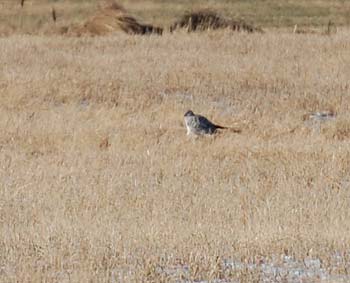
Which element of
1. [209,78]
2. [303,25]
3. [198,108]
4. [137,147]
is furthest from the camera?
[303,25]

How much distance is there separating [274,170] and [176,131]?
9.34 ft

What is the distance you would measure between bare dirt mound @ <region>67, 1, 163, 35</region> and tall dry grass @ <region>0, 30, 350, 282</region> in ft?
10.4

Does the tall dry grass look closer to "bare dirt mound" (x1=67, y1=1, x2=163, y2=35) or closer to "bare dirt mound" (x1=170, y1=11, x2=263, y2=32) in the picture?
"bare dirt mound" (x1=170, y1=11, x2=263, y2=32)

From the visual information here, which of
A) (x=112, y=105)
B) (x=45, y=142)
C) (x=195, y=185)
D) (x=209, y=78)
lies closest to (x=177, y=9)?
(x=209, y=78)

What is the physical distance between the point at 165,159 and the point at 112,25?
579 inches

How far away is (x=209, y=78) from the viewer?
17.8 meters

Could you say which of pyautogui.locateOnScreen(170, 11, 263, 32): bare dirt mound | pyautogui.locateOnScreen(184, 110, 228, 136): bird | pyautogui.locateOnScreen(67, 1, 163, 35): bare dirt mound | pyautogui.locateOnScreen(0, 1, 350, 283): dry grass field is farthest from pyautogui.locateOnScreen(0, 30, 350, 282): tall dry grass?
pyautogui.locateOnScreen(67, 1, 163, 35): bare dirt mound

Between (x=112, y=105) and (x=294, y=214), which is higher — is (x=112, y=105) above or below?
below

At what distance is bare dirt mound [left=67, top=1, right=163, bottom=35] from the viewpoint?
25.5 m

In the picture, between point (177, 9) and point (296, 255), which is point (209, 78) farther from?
point (177, 9)

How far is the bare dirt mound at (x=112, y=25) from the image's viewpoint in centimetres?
2553

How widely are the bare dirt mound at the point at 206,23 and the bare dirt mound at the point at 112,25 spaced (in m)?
0.75

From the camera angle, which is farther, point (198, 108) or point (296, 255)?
point (198, 108)

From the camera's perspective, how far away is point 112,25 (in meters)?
25.8
